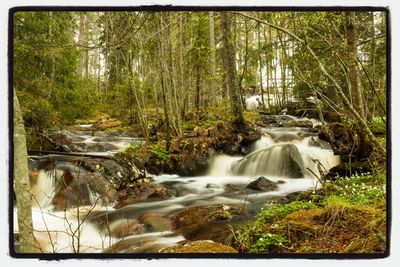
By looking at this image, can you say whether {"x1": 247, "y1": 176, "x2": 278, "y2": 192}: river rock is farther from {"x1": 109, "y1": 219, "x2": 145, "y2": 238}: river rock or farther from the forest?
{"x1": 109, "y1": 219, "x2": 145, "y2": 238}: river rock

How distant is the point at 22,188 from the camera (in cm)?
204

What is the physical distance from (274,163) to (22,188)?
164 cm

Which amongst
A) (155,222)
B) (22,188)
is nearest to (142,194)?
(155,222)

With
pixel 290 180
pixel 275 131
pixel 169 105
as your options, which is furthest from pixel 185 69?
pixel 290 180

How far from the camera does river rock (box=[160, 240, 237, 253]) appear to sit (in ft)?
6.66

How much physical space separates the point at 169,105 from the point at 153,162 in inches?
22.8

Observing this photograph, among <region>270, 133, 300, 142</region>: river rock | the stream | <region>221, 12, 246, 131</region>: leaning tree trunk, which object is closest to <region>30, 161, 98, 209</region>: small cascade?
the stream

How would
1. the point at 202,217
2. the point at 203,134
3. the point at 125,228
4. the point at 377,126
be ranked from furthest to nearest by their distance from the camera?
1. the point at 203,134
2. the point at 202,217
3. the point at 125,228
4. the point at 377,126

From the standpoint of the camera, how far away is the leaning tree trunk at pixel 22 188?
204 cm

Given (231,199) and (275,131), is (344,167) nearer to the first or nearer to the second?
(275,131)

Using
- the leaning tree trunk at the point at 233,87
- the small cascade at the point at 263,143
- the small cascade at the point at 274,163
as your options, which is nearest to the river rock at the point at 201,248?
the small cascade at the point at 274,163

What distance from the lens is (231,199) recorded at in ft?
8.18

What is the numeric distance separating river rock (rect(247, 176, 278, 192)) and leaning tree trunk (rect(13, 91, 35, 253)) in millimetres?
1322

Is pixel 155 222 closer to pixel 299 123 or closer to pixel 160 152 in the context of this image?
pixel 160 152
